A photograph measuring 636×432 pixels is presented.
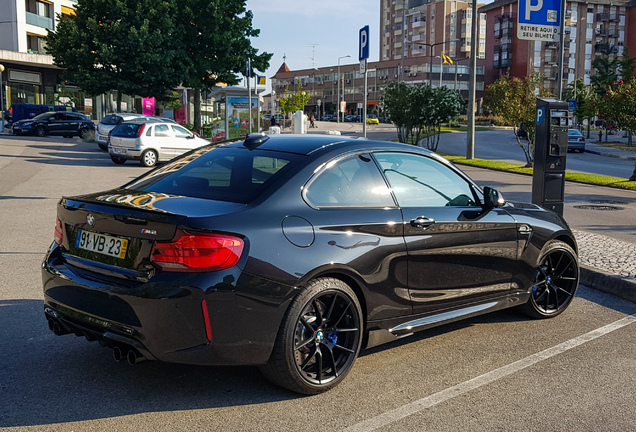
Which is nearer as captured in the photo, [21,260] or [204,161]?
[204,161]

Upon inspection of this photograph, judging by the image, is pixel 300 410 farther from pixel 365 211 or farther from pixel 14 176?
pixel 14 176

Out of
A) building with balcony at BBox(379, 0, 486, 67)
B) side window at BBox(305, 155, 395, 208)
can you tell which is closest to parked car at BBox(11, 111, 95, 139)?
side window at BBox(305, 155, 395, 208)

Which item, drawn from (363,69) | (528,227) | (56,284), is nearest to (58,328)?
(56,284)

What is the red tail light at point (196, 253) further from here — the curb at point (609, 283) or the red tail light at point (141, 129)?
the red tail light at point (141, 129)

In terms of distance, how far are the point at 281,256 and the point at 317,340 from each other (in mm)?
605

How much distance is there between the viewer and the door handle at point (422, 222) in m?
4.59

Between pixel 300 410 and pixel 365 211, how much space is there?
1.32 meters

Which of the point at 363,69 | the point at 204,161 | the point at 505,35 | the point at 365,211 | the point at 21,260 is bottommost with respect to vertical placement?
the point at 21,260

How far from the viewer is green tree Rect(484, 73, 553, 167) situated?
79.8ft

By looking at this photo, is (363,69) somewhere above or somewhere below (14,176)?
above

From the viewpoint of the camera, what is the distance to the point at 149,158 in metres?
24.0

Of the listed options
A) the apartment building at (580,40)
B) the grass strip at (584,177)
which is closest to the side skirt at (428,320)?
the grass strip at (584,177)

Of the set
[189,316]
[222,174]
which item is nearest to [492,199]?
[222,174]

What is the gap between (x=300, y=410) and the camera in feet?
12.5
